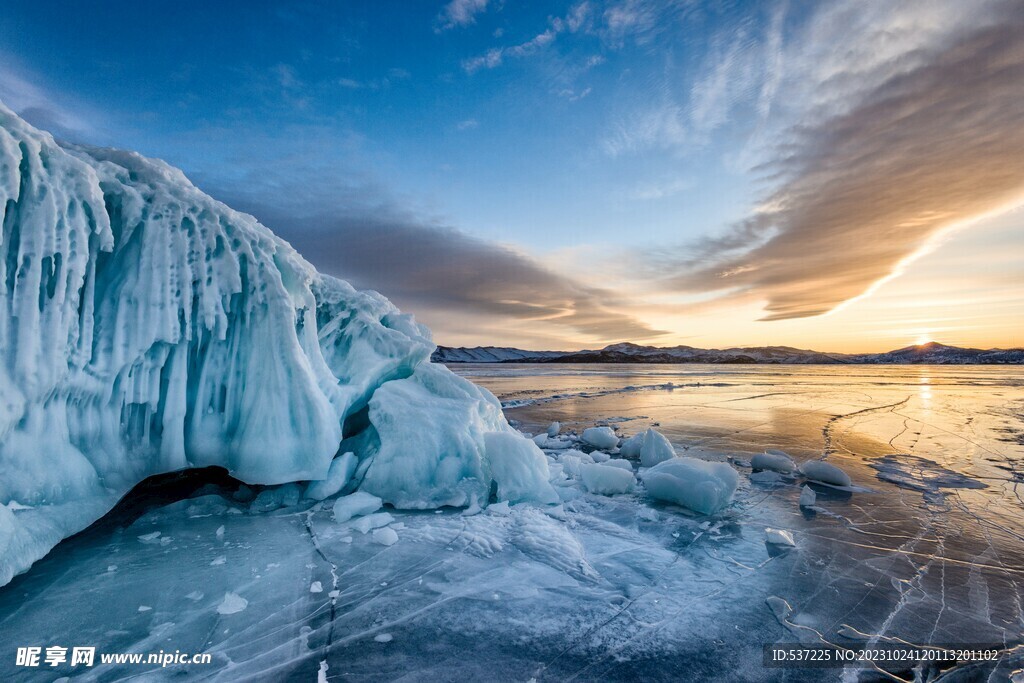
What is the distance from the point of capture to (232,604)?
3.04 meters

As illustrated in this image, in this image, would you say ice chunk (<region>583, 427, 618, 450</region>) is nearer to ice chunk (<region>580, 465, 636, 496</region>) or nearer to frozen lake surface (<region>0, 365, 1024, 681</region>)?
ice chunk (<region>580, 465, 636, 496</region>)

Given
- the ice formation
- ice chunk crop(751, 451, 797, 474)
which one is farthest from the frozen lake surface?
ice chunk crop(751, 451, 797, 474)

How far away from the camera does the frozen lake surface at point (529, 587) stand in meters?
2.55

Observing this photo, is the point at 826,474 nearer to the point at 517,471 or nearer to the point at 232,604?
the point at 517,471

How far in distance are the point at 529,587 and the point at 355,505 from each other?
8.13 feet

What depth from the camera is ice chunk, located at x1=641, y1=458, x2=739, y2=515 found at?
5141mm

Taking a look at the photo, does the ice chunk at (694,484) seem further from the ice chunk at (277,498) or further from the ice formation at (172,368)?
the ice chunk at (277,498)

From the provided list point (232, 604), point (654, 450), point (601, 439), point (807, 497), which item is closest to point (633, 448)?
point (654, 450)

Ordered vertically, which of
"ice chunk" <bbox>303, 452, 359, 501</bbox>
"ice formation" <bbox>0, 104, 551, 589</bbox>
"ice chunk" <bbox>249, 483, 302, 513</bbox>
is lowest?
"ice chunk" <bbox>249, 483, 302, 513</bbox>

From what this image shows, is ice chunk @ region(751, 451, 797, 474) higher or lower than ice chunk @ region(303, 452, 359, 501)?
lower

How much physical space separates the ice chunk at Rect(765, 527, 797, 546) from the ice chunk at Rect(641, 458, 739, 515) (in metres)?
0.79

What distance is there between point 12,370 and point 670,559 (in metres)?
5.94

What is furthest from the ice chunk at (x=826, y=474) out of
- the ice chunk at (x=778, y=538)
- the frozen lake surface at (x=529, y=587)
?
the ice chunk at (x=778, y=538)

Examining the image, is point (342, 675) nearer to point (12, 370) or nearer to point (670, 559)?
point (670, 559)
